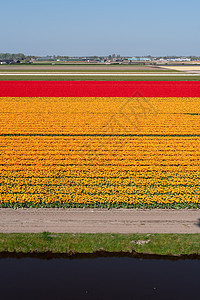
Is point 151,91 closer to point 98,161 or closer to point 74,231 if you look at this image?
point 98,161

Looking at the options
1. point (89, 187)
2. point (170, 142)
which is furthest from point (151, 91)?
point (89, 187)

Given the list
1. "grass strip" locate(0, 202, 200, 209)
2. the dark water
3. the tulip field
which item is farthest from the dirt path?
the dark water

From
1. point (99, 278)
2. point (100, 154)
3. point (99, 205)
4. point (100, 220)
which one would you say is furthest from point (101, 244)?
point (100, 154)

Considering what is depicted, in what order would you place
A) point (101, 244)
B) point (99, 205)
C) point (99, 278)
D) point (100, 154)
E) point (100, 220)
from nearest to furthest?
point (99, 278), point (101, 244), point (100, 220), point (99, 205), point (100, 154)

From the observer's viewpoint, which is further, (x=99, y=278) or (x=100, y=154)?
(x=100, y=154)

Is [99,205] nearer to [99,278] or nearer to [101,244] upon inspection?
[101,244]

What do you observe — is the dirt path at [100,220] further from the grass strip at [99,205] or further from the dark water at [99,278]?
the dark water at [99,278]
